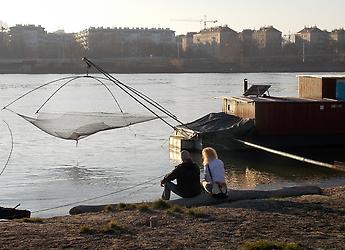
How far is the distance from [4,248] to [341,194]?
6705 millimetres

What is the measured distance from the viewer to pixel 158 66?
12406 cm

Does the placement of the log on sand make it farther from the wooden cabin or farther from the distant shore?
the distant shore

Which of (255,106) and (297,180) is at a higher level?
(255,106)

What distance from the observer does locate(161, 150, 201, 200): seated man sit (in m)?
12.3

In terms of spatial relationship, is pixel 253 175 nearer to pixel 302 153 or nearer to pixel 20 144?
pixel 302 153

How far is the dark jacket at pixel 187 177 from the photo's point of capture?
12.3m

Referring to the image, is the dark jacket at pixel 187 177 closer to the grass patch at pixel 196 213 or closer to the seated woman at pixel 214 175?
the seated woman at pixel 214 175

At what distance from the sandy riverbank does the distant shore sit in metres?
102

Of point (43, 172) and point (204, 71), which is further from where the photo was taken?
point (204, 71)

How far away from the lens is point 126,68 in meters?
120

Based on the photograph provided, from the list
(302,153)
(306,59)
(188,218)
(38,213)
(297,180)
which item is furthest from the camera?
(306,59)

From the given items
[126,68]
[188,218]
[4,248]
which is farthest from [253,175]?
[126,68]

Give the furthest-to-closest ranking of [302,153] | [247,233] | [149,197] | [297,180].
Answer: [302,153]
[297,180]
[149,197]
[247,233]

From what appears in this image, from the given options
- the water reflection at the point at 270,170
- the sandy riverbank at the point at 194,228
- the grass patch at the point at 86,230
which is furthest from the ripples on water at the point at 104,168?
the grass patch at the point at 86,230
